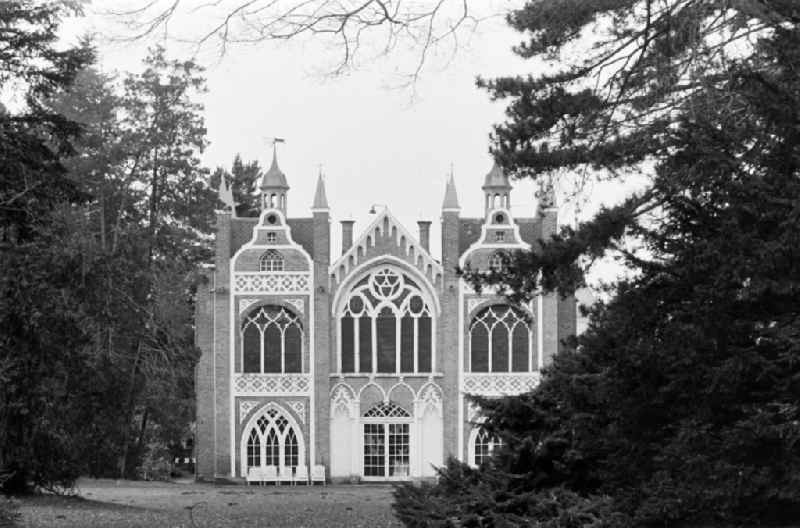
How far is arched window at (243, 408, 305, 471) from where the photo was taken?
47.7 metres

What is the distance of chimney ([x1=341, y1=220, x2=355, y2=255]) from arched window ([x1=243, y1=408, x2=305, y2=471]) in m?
5.97

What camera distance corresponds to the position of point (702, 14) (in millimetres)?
13258

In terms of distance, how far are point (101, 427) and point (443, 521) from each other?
8.91 meters

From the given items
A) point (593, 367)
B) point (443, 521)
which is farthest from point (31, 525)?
point (593, 367)

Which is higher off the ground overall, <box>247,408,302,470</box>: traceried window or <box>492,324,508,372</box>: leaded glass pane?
<box>492,324,508,372</box>: leaded glass pane

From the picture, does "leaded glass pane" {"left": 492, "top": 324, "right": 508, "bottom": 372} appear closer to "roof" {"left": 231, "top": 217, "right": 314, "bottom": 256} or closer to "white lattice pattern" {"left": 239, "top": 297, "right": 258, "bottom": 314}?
"roof" {"left": 231, "top": 217, "right": 314, "bottom": 256}

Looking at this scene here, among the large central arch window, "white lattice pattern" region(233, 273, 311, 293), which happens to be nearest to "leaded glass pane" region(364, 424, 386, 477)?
the large central arch window

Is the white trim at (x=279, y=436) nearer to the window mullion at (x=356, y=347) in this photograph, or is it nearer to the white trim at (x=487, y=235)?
the window mullion at (x=356, y=347)

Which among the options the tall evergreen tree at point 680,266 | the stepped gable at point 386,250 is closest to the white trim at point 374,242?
the stepped gable at point 386,250

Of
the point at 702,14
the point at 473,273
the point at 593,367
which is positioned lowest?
the point at 593,367

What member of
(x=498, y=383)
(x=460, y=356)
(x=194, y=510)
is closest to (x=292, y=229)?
(x=460, y=356)

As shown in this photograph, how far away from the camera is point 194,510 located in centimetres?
2648

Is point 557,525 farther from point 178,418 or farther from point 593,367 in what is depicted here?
point 178,418

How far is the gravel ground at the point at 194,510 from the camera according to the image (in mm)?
22141
